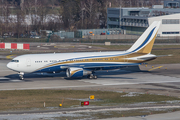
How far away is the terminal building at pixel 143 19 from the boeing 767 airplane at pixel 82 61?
8361cm

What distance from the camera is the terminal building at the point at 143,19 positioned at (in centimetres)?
13350

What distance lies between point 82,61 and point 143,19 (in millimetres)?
95669

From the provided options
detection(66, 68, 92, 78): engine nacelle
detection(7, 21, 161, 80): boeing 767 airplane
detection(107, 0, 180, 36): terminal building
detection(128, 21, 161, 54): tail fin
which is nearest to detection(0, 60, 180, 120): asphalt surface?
detection(66, 68, 92, 78): engine nacelle

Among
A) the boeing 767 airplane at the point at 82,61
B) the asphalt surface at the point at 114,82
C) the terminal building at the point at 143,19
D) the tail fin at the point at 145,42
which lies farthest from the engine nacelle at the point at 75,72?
the terminal building at the point at 143,19

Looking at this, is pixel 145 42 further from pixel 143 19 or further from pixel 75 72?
pixel 143 19

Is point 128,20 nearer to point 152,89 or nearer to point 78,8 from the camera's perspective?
point 78,8

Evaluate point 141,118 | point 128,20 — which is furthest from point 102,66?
point 128,20

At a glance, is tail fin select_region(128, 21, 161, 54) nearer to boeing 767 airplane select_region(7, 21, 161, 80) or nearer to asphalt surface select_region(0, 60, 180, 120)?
boeing 767 airplane select_region(7, 21, 161, 80)

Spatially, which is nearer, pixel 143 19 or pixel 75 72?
pixel 75 72

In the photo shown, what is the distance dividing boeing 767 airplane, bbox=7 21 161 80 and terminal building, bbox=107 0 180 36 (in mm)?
83610

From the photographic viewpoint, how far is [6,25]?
146750mm

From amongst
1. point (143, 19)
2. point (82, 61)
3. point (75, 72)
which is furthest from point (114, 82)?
point (143, 19)

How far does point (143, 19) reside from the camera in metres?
139

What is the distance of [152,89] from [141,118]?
1591 cm
